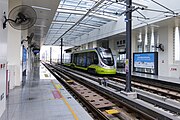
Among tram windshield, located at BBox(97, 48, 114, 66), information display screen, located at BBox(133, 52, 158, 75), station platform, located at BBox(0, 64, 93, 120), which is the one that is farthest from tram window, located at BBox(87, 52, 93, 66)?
station platform, located at BBox(0, 64, 93, 120)

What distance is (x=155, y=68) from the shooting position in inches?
609

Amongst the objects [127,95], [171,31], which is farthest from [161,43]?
[127,95]

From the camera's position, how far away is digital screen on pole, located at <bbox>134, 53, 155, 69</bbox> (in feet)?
51.3

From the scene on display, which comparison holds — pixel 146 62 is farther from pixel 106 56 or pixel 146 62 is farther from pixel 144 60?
pixel 106 56

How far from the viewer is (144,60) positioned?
16.3m

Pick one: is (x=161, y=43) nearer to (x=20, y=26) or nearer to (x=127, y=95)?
(x=127, y=95)

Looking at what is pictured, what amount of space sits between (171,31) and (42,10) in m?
11.6

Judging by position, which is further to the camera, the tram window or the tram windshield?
the tram window

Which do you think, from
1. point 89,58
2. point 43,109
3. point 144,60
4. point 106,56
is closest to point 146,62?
point 144,60

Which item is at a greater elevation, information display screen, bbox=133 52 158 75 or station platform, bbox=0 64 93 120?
information display screen, bbox=133 52 158 75

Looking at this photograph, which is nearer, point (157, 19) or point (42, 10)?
point (42, 10)

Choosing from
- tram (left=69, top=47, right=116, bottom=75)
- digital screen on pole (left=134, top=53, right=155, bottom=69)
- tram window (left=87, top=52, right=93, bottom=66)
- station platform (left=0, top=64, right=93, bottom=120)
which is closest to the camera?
station platform (left=0, top=64, right=93, bottom=120)

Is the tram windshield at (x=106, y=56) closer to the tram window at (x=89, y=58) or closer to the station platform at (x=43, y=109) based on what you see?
the tram window at (x=89, y=58)

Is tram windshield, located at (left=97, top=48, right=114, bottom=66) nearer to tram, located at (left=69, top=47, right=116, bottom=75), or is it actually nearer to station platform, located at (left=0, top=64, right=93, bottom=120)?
tram, located at (left=69, top=47, right=116, bottom=75)
